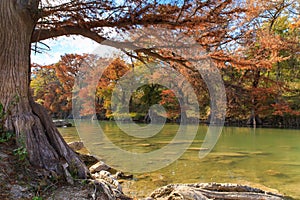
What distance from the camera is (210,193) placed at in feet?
9.07

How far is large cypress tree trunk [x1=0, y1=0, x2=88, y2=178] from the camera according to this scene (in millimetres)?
2191

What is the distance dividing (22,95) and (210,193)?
213cm

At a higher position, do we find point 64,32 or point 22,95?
point 64,32

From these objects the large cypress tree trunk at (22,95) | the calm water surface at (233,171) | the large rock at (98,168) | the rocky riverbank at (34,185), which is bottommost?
the calm water surface at (233,171)

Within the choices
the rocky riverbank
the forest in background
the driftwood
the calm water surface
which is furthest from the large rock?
the forest in background

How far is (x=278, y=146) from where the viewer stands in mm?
7023

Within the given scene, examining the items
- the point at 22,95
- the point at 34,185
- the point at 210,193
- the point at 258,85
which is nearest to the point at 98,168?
the point at 210,193

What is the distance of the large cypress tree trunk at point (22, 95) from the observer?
2.19 m

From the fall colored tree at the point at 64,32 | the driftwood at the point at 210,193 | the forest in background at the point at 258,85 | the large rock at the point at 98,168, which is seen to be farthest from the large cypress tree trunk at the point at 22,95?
the forest in background at the point at 258,85

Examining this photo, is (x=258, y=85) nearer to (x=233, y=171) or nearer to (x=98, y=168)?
(x=233, y=171)

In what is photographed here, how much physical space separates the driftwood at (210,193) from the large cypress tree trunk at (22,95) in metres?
0.97

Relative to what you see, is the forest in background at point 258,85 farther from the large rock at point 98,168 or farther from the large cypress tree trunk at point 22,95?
the large cypress tree trunk at point 22,95

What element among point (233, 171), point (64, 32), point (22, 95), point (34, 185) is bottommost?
point (233, 171)

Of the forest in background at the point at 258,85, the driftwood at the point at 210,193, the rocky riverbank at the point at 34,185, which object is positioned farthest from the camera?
the forest in background at the point at 258,85
